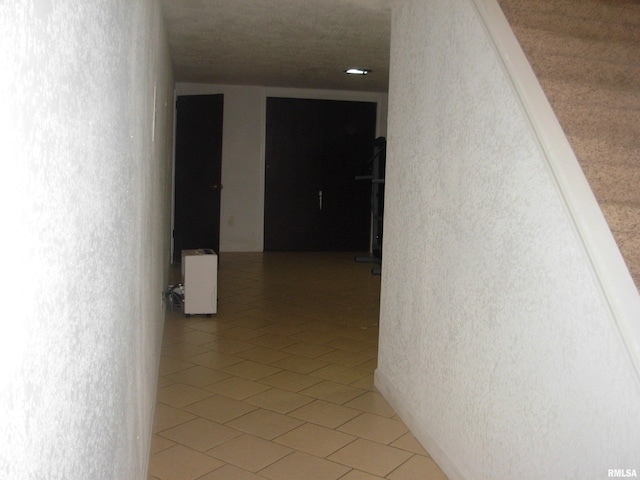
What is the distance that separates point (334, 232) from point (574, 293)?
7.69 meters

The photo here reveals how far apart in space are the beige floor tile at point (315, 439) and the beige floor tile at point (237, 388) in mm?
518

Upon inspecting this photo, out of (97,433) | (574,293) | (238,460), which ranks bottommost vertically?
(238,460)

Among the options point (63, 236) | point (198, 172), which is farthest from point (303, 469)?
point (198, 172)

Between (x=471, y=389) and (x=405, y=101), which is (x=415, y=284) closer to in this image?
(x=471, y=389)

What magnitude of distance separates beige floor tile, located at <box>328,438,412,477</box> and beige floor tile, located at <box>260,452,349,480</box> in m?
0.06

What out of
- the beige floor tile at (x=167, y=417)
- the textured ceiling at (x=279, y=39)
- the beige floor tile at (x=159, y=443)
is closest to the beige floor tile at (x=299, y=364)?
the beige floor tile at (x=167, y=417)

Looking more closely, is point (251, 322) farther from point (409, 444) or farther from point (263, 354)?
point (409, 444)

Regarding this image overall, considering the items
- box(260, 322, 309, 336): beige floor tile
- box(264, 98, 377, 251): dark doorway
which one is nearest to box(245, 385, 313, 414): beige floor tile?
box(260, 322, 309, 336): beige floor tile

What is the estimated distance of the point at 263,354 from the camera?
4156 millimetres

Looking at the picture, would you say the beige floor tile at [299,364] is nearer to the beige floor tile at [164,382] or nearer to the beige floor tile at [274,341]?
the beige floor tile at [274,341]

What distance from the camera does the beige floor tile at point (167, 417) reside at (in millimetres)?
2951

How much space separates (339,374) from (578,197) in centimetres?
236

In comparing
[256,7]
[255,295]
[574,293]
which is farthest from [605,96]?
[255,295]

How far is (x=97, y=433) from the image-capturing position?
114cm
